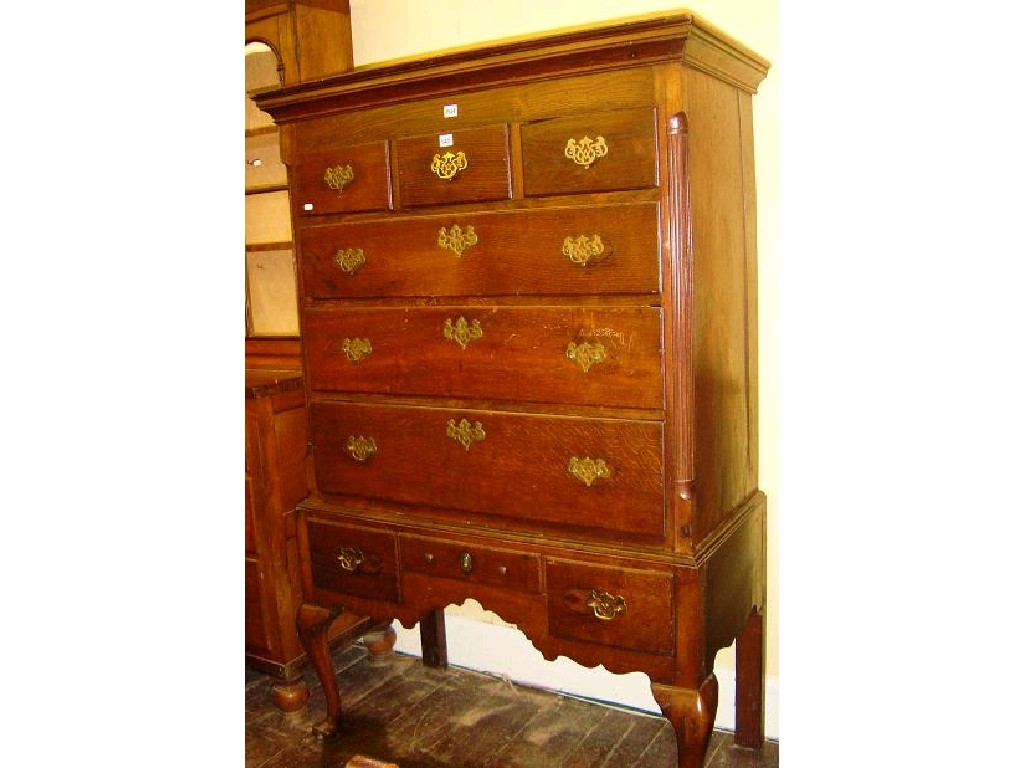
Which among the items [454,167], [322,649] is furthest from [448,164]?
[322,649]

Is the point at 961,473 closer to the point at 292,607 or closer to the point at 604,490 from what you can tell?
the point at 604,490

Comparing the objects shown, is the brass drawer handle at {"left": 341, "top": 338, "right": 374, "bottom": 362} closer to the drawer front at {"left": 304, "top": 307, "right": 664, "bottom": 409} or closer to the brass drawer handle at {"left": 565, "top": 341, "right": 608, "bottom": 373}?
the drawer front at {"left": 304, "top": 307, "right": 664, "bottom": 409}

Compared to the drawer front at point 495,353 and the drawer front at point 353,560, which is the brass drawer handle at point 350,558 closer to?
the drawer front at point 353,560

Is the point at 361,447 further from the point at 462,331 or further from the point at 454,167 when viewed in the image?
the point at 454,167

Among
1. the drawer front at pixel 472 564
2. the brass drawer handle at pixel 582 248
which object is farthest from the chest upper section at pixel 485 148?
the drawer front at pixel 472 564

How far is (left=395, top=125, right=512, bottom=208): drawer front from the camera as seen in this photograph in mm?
1831

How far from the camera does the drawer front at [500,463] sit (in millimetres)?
1775

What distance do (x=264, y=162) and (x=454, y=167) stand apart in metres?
1.37

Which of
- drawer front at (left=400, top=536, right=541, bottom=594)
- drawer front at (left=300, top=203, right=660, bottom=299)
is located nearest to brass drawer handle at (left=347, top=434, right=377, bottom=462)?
drawer front at (left=400, top=536, right=541, bottom=594)

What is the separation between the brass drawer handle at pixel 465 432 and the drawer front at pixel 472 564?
0.27m

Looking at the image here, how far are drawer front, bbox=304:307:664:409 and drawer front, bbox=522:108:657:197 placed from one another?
0.90 ft

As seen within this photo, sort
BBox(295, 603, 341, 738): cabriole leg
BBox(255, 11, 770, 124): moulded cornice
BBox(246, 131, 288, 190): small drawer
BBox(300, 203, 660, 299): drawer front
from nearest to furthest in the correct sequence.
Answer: BBox(255, 11, 770, 124): moulded cornice < BBox(300, 203, 660, 299): drawer front < BBox(295, 603, 341, 738): cabriole leg < BBox(246, 131, 288, 190): small drawer

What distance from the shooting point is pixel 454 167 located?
1.89 m
